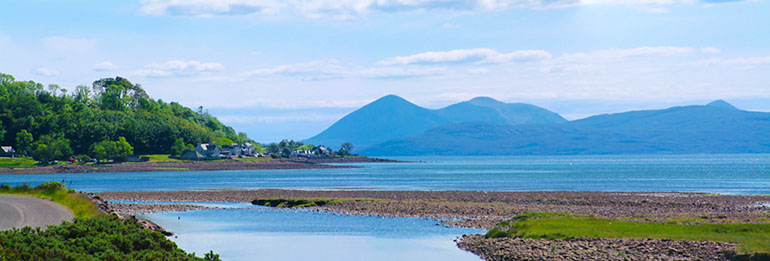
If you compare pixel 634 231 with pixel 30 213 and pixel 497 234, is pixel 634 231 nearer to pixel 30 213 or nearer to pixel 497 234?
pixel 497 234

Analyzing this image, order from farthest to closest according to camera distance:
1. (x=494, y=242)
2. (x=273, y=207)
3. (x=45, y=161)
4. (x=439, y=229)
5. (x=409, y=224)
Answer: (x=45, y=161), (x=273, y=207), (x=409, y=224), (x=439, y=229), (x=494, y=242)

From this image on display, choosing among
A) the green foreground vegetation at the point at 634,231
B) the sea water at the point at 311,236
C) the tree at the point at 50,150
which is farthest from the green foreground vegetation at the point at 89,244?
the tree at the point at 50,150

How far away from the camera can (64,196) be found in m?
53.0

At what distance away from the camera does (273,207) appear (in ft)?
221

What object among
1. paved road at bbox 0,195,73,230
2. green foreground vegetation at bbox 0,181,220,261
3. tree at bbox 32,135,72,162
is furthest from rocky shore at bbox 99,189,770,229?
tree at bbox 32,135,72,162

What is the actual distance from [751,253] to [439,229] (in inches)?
820

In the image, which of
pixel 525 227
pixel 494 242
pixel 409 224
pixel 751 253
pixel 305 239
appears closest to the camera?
pixel 751 253

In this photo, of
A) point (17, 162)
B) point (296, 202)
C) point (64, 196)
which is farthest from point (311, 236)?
point (17, 162)

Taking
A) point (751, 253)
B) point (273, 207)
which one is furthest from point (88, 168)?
point (751, 253)

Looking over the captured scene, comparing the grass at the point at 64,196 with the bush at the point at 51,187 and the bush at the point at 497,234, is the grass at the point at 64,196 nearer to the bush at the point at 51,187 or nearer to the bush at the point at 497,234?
the bush at the point at 51,187

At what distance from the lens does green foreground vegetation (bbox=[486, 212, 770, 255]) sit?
3491cm

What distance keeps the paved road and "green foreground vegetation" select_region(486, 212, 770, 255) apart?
23.0 m

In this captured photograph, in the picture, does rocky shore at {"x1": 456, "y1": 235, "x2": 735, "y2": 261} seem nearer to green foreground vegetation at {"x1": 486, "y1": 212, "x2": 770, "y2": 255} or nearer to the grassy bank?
green foreground vegetation at {"x1": 486, "y1": 212, "x2": 770, "y2": 255}

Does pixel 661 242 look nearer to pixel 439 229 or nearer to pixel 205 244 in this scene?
pixel 439 229
